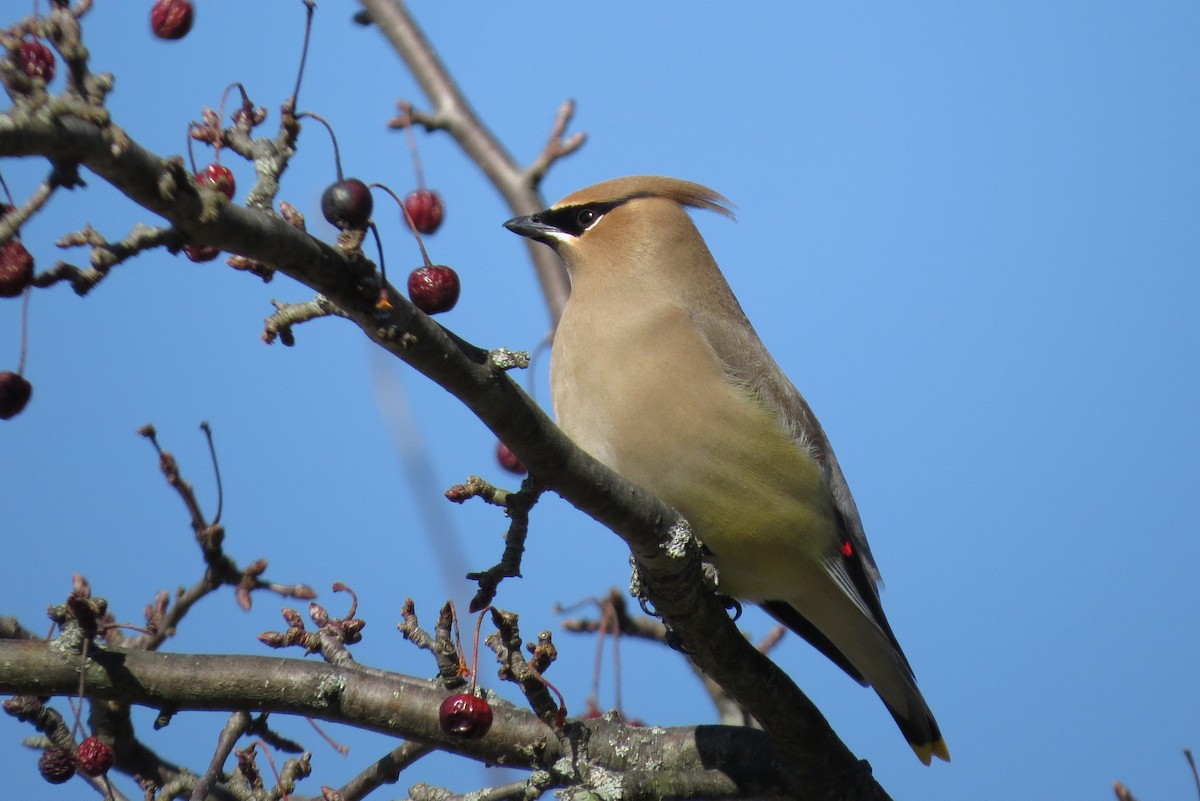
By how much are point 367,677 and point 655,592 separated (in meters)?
0.70

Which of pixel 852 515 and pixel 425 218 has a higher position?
pixel 425 218

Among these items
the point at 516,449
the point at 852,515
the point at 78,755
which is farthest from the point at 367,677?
the point at 852,515

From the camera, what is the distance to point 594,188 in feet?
14.7

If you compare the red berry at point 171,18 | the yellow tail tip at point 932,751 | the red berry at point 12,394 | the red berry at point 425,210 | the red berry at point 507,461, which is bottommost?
the yellow tail tip at point 932,751

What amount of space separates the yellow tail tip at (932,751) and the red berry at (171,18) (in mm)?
3113

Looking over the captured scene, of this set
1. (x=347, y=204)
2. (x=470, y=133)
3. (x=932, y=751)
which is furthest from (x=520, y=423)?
(x=470, y=133)

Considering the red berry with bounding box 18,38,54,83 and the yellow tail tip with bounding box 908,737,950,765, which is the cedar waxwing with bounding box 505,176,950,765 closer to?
the yellow tail tip with bounding box 908,737,950,765

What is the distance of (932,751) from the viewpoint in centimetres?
424

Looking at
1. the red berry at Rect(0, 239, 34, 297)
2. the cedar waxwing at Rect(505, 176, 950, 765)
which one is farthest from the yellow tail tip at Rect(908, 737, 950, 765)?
the red berry at Rect(0, 239, 34, 297)

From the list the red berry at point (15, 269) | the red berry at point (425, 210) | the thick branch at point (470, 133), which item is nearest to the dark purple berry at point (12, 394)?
the red berry at point (15, 269)

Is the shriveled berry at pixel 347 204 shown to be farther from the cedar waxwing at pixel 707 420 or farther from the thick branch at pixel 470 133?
the thick branch at pixel 470 133

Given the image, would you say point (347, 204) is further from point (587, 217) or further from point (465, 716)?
point (587, 217)

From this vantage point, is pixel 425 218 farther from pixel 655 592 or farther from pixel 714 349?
pixel 655 592

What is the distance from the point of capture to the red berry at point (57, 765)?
9.57ft
